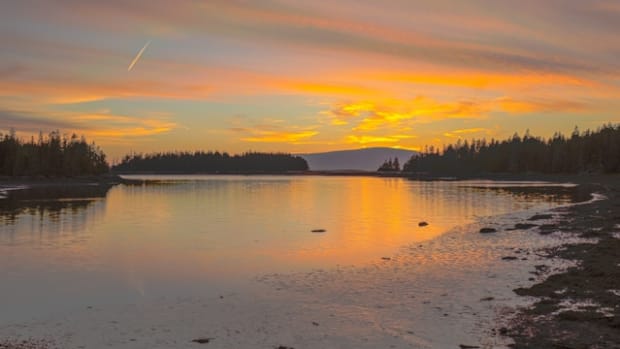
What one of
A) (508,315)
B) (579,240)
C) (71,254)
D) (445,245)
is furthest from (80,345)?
(579,240)

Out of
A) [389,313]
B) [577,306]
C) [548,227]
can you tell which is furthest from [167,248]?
[548,227]

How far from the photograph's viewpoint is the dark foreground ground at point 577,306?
14.8 m

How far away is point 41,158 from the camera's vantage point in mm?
177375

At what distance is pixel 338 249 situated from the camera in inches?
1369

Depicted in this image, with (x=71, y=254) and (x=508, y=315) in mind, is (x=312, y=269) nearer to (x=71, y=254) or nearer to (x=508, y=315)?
(x=508, y=315)

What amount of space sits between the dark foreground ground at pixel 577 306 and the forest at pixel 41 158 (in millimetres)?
170341

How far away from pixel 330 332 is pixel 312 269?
11292 millimetres

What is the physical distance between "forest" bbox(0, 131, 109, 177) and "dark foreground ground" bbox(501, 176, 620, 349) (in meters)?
170

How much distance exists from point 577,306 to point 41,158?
186 meters

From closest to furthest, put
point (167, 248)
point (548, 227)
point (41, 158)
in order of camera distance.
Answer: point (167, 248) < point (548, 227) < point (41, 158)

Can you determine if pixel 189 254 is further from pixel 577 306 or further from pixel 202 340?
pixel 577 306

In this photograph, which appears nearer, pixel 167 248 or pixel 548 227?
pixel 167 248

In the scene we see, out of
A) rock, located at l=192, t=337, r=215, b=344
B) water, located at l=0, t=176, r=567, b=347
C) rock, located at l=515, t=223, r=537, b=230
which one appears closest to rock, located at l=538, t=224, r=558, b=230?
rock, located at l=515, t=223, r=537, b=230

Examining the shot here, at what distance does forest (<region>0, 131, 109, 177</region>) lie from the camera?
166m
